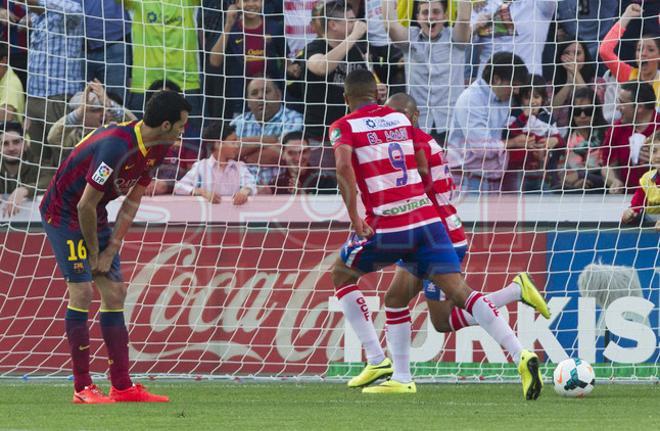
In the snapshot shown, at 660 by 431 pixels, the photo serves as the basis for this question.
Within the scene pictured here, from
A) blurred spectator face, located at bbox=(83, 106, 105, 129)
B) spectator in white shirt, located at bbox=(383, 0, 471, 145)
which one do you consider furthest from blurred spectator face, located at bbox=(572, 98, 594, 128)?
blurred spectator face, located at bbox=(83, 106, 105, 129)

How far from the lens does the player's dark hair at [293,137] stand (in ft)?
34.2

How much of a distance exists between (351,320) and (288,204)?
81.2 inches

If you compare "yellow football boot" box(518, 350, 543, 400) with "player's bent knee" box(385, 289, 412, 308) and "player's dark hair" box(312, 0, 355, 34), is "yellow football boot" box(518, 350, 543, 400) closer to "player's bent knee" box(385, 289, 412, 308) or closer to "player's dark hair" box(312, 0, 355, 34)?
"player's bent knee" box(385, 289, 412, 308)

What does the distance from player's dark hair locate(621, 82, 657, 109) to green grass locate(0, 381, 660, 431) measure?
8.46 feet

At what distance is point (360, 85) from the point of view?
753cm

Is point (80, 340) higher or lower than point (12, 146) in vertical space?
lower

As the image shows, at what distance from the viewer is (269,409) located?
22.2 feet

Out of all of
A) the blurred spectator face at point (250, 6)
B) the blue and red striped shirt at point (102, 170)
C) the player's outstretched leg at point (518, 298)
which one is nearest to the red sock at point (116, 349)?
the blue and red striped shirt at point (102, 170)

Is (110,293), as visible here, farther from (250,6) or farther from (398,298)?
(250,6)

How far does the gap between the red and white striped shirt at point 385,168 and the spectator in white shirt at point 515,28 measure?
3200 mm

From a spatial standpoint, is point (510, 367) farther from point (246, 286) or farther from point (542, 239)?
point (246, 286)

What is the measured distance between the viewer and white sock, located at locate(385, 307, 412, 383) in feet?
26.1

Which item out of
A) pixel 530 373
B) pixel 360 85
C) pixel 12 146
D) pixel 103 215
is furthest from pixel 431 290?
Answer: pixel 12 146

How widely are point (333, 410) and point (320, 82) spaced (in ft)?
15.0
